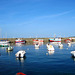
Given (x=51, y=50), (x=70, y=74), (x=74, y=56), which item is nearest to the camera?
(x=70, y=74)

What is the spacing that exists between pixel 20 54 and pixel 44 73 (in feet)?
72.2

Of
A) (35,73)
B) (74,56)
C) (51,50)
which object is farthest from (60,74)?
(51,50)

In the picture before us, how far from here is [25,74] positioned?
102 ft

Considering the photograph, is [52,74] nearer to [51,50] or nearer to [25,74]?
[25,74]

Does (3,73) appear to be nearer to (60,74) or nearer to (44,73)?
(44,73)

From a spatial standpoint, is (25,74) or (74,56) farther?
(74,56)

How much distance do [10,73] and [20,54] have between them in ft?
65.2

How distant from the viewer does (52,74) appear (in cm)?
3098

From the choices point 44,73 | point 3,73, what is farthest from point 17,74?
point 44,73

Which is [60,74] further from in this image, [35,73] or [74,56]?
[74,56]

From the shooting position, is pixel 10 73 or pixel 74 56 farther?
pixel 74 56

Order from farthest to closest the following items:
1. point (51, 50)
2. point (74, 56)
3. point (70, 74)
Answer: point (51, 50), point (74, 56), point (70, 74)

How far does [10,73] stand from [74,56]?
1115 inches

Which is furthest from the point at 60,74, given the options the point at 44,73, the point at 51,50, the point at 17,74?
the point at 51,50
